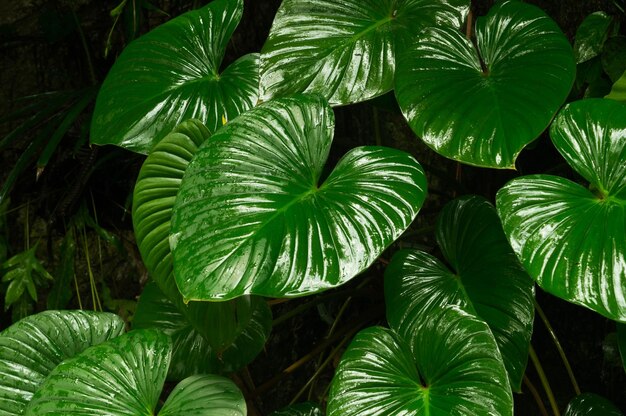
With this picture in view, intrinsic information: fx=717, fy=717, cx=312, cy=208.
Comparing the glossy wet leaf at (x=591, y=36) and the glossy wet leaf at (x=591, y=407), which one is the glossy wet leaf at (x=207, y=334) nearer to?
the glossy wet leaf at (x=591, y=407)

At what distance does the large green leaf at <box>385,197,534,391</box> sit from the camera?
44.0 inches

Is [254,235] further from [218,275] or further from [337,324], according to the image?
[337,324]

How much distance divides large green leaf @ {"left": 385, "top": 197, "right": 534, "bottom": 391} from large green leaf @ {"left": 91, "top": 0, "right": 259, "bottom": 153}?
0.40m

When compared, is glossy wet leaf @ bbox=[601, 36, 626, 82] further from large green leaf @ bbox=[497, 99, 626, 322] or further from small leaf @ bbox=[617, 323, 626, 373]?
small leaf @ bbox=[617, 323, 626, 373]

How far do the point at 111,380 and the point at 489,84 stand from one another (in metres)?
0.71

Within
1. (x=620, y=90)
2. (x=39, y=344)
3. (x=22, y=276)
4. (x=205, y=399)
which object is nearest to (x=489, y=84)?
(x=620, y=90)

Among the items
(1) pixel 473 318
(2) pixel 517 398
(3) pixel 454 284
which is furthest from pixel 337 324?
(1) pixel 473 318

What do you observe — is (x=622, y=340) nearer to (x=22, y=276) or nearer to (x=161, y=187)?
(x=161, y=187)

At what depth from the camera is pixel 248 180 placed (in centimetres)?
101

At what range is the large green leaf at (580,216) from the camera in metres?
0.88

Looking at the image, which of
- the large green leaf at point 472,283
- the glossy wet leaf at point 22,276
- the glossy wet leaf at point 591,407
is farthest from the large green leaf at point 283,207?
the glossy wet leaf at point 22,276

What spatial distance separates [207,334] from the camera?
107 cm

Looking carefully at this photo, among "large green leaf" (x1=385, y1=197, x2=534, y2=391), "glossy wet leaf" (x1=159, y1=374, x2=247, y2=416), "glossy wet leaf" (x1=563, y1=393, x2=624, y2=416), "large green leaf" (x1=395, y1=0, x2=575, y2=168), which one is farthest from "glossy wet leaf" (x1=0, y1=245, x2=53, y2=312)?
"glossy wet leaf" (x1=563, y1=393, x2=624, y2=416)

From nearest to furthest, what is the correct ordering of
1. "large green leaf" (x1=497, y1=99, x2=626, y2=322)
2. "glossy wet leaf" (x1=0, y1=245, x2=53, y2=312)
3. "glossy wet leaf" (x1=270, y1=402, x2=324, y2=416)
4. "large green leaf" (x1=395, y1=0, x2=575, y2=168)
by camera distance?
"large green leaf" (x1=497, y1=99, x2=626, y2=322), "large green leaf" (x1=395, y1=0, x2=575, y2=168), "glossy wet leaf" (x1=270, y1=402, x2=324, y2=416), "glossy wet leaf" (x1=0, y1=245, x2=53, y2=312)
